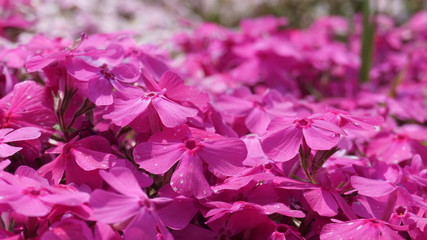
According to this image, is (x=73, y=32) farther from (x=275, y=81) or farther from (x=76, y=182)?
(x=76, y=182)

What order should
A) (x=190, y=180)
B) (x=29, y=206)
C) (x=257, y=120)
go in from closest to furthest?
(x=29, y=206) < (x=190, y=180) < (x=257, y=120)

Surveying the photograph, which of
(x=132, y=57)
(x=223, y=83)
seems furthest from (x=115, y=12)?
(x=132, y=57)

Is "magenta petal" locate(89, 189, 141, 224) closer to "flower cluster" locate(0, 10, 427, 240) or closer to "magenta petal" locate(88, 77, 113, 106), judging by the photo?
"flower cluster" locate(0, 10, 427, 240)

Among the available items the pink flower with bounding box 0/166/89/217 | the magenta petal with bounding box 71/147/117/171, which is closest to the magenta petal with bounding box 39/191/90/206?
the pink flower with bounding box 0/166/89/217

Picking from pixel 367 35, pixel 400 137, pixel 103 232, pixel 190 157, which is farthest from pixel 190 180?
pixel 367 35

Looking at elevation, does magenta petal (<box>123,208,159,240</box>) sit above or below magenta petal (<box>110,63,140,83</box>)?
below

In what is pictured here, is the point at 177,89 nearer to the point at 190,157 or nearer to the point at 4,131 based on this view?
the point at 190,157
